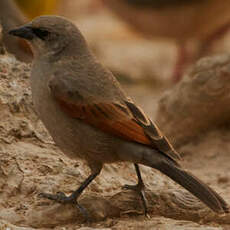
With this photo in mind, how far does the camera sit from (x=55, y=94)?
13.8ft

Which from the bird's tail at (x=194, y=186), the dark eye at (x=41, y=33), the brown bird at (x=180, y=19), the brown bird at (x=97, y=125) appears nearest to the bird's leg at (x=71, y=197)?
the brown bird at (x=97, y=125)

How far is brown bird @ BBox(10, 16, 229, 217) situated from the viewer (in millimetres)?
4172

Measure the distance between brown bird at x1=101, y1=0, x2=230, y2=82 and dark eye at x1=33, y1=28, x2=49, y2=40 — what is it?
4.88 m

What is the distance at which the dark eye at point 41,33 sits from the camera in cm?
445

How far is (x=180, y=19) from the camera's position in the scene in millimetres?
9516

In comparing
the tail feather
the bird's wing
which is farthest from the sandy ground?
the bird's wing

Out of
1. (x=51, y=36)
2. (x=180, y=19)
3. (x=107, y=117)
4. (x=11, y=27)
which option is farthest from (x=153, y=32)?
(x=107, y=117)

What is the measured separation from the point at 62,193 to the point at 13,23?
3.43 meters

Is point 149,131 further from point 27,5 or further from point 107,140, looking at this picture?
point 27,5

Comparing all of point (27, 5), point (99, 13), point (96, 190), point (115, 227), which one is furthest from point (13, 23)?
point (99, 13)

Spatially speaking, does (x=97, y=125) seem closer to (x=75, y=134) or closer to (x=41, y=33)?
(x=75, y=134)

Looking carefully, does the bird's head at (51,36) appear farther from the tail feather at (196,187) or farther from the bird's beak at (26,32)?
the tail feather at (196,187)

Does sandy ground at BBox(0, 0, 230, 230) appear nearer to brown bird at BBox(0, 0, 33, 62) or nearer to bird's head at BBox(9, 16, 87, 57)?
bird's head at BBox(9, 16, 87, 57)

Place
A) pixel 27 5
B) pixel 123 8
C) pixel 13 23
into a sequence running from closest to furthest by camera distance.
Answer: pixel 13 23 → pixel 27 5 → pixel 123 8
